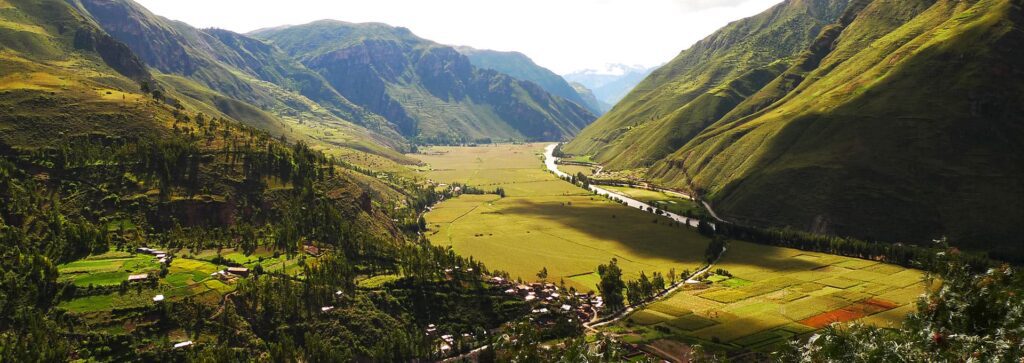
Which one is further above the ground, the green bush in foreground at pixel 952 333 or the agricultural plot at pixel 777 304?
the green bush in foreground at pixel 952 333

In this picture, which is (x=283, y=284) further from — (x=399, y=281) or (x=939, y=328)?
(x=939, y=328)

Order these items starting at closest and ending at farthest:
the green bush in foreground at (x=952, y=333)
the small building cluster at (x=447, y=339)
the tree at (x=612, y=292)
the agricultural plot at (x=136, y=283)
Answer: the green bush in foreground at (x=952, y=333), the agricultural plot at (x=136, y=283), the small building cluster at (x=447, y=339), the tree at (x=612, y=292)

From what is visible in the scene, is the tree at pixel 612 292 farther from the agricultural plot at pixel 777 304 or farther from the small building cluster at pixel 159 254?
the small building cluster at pixel 159 254

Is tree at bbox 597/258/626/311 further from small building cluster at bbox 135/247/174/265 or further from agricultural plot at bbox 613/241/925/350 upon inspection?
small building cluster at bbox 135/247/174/265

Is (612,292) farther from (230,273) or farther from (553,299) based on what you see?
(230,273)

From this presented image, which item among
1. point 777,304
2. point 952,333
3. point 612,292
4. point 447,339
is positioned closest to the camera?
point 952,333

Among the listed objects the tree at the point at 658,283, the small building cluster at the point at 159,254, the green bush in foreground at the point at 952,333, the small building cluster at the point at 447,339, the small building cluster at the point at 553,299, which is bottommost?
the small building cluster at the point at 447,339

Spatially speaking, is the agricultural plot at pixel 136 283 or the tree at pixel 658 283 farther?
the tree at pixel 658 283

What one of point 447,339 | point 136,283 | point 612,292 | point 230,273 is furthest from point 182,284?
point 612,292

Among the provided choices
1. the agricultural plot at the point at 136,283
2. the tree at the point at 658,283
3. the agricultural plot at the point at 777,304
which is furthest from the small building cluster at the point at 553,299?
the agricultural plot at the point at 136,283
